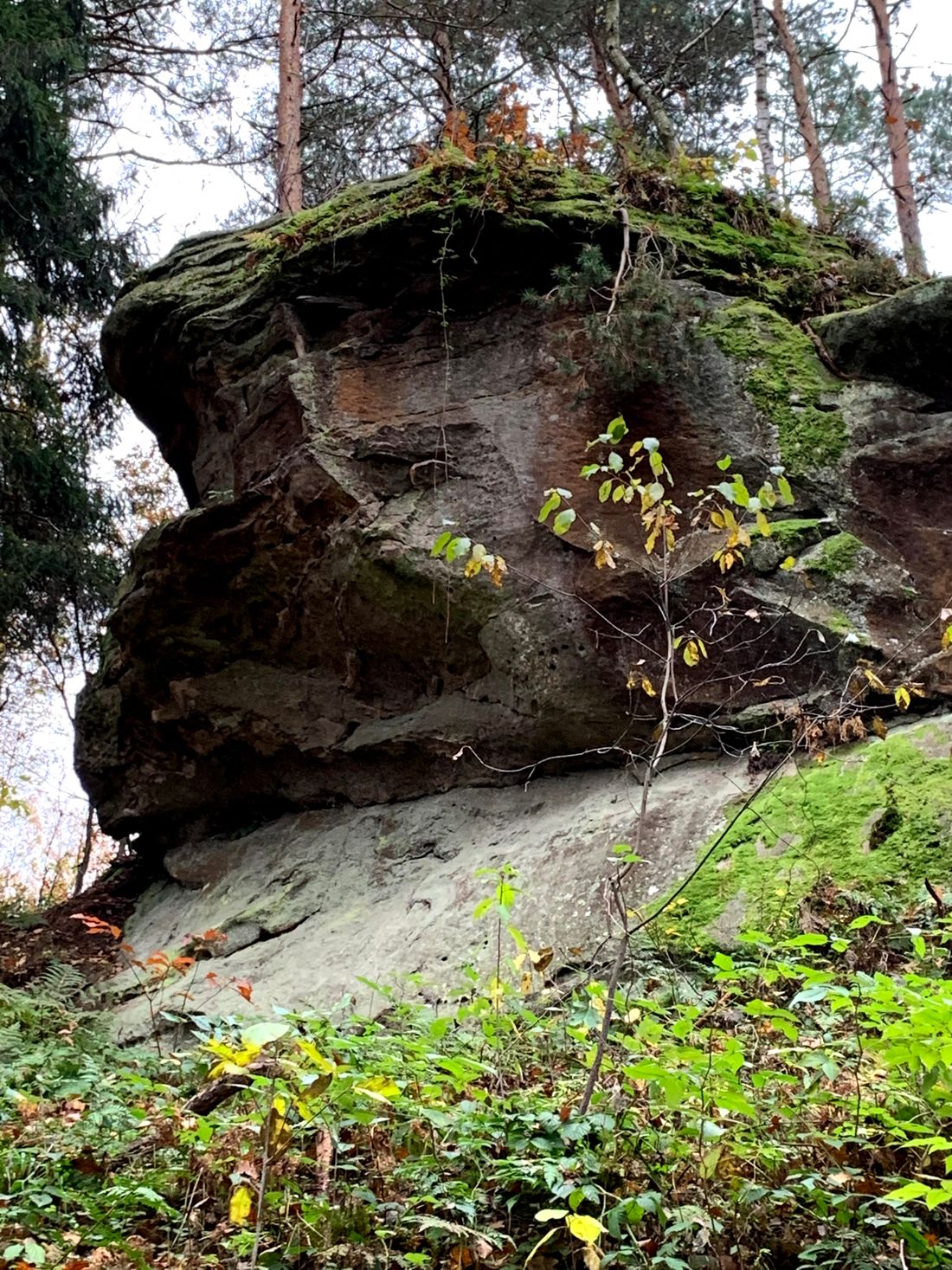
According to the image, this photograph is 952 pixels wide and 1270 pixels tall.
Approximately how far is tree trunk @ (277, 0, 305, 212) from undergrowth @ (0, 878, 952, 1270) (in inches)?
328

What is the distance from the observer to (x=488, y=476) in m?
6.68

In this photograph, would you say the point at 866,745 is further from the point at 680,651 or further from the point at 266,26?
the point at 266,26

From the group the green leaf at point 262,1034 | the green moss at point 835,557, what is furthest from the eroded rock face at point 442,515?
the green leaf at point 262,1034

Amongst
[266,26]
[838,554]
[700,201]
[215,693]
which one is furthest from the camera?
[266,26]

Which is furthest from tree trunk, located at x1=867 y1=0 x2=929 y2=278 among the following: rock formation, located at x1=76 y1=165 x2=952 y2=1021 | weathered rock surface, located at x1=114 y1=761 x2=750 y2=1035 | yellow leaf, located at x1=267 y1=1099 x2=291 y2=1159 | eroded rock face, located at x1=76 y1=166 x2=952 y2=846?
yellow leaf, located at x1=267 y1=1099 x2=291 y2=1159

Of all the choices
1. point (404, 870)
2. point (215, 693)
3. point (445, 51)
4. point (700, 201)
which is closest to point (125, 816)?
point (215, 693)

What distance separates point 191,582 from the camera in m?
7.66

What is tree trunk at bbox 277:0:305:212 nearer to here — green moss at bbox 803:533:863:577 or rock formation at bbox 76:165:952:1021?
rock formation at bbox 76:165:952:1021

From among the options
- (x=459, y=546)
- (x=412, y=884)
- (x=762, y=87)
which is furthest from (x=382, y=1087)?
(x=762, y=87)

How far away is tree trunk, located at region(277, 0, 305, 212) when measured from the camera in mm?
9820

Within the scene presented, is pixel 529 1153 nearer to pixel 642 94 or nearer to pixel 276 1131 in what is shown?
pixel 276 1131

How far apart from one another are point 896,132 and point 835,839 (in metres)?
11.2

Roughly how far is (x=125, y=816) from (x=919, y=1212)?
7341 millimetres

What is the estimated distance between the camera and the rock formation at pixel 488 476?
607 centimetres
